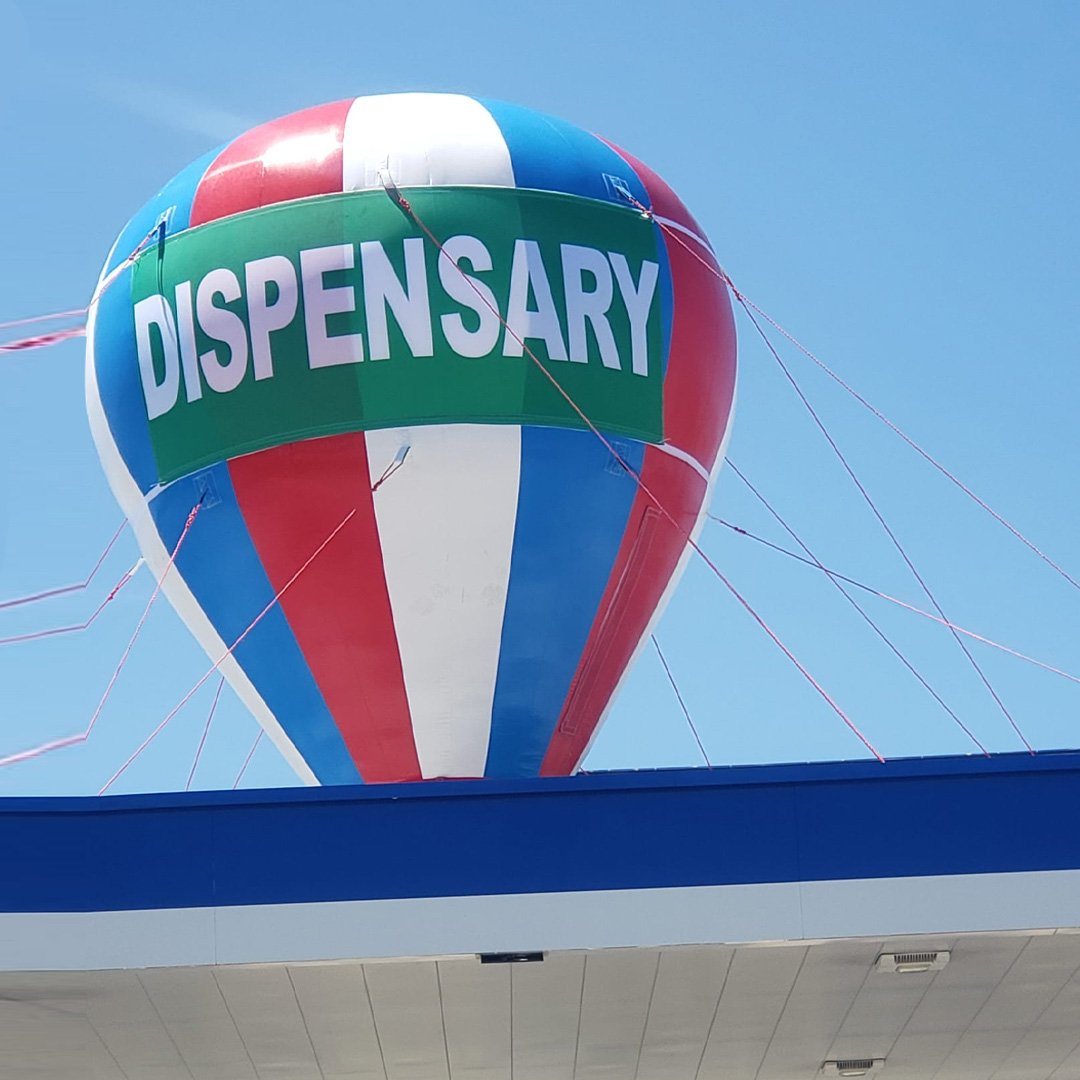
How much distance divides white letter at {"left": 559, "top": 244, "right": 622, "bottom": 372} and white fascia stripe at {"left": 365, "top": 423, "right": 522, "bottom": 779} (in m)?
0.85

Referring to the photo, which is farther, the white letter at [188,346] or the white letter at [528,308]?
the white letter at [188,346]

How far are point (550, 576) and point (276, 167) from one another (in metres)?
3.61

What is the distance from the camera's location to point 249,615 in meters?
14.8

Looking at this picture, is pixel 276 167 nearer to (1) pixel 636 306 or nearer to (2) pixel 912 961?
(1) pixel 636 306

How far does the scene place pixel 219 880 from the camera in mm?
10844

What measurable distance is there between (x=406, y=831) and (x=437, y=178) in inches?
221

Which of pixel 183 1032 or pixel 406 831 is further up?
pixel 406 831

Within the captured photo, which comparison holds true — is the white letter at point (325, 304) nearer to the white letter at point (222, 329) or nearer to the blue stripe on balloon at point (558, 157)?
the white letter at point (222, 329)

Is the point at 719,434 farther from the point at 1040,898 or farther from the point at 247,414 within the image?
the point at 1040,898

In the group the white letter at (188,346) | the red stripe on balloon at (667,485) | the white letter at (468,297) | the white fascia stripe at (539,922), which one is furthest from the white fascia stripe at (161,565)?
the white fascia stripe at (539,922)

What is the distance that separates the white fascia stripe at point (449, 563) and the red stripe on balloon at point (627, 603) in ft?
2.38

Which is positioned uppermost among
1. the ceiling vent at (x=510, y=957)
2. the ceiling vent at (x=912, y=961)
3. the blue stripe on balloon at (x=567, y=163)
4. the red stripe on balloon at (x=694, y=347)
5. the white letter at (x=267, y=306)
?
the blue stripe on balloon at (x=567, y=163)

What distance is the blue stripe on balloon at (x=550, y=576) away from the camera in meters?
14.5

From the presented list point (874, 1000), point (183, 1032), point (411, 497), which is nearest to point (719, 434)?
point (411, 497)
